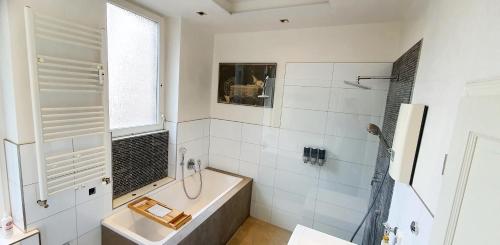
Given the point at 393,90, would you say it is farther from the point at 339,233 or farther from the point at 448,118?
the point at 339,233

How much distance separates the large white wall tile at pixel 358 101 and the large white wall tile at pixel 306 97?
0.27 ft

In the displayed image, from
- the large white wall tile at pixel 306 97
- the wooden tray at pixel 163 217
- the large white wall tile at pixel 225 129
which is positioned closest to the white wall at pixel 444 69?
the large white wall tile at pixel 306 97

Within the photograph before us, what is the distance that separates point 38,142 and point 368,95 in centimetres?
269

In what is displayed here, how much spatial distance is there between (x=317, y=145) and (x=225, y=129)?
123 cm

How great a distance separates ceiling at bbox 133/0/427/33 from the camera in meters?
1.77

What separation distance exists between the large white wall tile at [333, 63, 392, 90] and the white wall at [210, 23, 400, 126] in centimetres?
6

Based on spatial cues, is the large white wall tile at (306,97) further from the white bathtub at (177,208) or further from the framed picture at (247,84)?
the white bathtub at (177,208)

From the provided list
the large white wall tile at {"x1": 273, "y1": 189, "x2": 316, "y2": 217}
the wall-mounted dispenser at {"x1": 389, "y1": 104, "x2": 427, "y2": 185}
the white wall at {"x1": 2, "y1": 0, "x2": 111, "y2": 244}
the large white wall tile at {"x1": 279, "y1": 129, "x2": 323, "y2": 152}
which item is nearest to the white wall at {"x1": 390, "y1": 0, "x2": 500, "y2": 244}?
the wall-mounted dispenser at {"x1": 389, "y1": 104, "x2": 427, "y2": 185}

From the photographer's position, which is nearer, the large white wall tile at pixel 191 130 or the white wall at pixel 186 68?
the white wall at pixel 186 68

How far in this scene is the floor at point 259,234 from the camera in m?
2.54

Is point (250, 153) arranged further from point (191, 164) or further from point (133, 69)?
point (133, 69)

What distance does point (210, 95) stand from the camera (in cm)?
302

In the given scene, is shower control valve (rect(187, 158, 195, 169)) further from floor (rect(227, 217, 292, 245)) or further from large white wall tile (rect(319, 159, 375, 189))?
large white wall tile (rect(319, 159, 375, 189))

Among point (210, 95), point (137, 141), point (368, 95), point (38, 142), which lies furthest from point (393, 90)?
point (38, 142)
